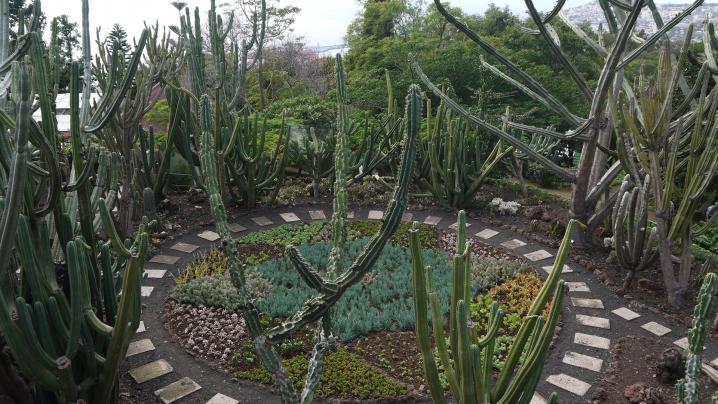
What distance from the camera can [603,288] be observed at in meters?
5.10

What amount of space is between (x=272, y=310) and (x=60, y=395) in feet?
7.00

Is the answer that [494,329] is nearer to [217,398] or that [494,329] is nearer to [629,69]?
[217,398]

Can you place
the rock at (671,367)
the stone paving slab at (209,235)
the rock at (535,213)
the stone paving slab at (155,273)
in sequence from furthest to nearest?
the rock at (535,213)
the stone paving slab at (209,235)
the stone paving slab at (155,273)
the rock at (671,367)

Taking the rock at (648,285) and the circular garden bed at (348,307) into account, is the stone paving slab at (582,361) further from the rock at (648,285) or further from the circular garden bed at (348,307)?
the rock at (648,285)

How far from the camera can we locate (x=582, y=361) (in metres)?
3.94

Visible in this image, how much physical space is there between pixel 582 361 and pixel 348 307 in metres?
1.90

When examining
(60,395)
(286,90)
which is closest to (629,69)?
(286,90)

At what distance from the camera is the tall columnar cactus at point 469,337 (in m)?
2.04

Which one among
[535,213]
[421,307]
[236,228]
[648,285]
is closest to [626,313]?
[648,285]

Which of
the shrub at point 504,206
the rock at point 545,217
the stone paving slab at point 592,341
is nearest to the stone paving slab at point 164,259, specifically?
the stone paving slab at point 592,341

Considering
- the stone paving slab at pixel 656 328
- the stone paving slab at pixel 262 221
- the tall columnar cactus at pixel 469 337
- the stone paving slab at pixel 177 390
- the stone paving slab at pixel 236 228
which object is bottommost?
the stone paving slab at pixel 177 390

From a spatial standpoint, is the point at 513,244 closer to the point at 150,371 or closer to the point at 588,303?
the point at 588,303

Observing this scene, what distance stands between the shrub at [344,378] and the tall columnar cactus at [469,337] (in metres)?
1.26

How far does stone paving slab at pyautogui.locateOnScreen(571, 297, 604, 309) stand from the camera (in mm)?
4770
